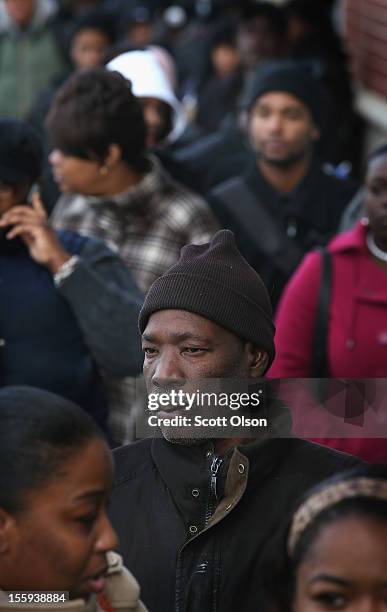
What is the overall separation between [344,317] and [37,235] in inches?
40.7

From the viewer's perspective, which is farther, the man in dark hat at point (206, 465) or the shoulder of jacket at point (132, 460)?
the shoulder of jacket at point (132, 460)

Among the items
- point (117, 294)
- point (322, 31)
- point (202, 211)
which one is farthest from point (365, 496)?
point (322, 31)

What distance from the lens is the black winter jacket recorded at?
2.64 m

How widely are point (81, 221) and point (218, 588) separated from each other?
256cm

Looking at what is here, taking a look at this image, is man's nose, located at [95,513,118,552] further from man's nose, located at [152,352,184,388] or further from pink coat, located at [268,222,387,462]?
pink coat, located at [268,222,387,462]

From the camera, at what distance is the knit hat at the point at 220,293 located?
2.82m

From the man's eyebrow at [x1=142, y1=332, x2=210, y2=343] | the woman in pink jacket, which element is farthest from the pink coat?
the man's eyebrow at [x1=142, y1=332, x2=210, y2=343]

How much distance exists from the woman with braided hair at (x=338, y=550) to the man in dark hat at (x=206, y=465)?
36cm

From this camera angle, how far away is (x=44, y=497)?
2.22 meters

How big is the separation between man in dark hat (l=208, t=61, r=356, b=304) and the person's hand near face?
940 mm

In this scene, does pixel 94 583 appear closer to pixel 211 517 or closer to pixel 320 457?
pixel 211 517

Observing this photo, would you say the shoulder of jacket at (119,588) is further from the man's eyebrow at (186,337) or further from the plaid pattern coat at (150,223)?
the plaid pattern coat at (150,223)

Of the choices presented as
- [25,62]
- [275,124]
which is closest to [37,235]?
[275,124]

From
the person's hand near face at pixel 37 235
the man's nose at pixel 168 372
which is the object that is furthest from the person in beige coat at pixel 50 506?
the person's hand near face at pixel 37 235
